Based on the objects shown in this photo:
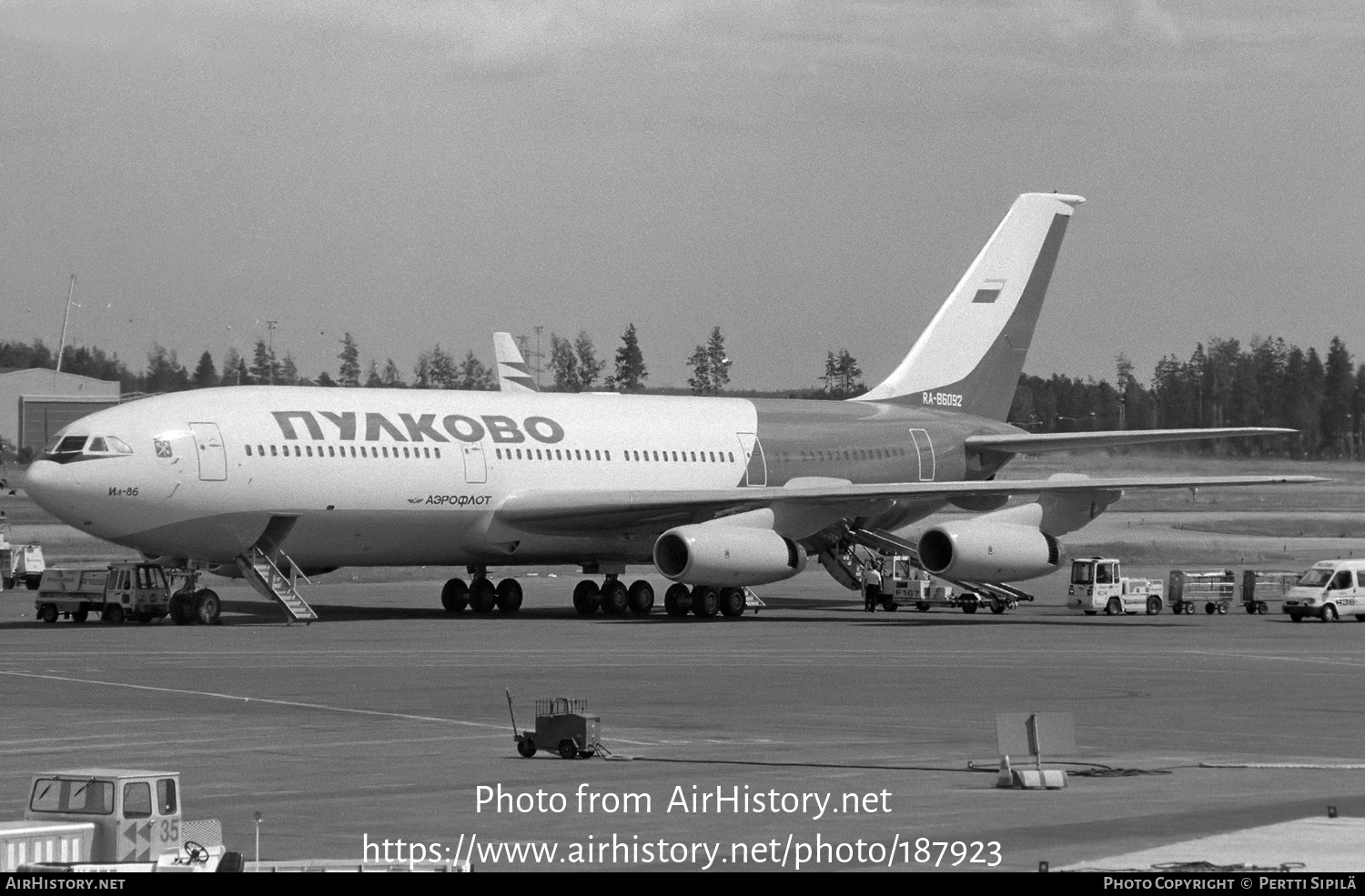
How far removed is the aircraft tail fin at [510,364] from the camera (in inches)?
2817

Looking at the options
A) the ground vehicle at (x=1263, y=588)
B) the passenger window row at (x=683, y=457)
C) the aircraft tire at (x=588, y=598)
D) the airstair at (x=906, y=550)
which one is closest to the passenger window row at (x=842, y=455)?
the passenger window row at (x=683, y=457)

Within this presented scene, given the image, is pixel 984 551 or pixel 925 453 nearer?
pixel 984 551

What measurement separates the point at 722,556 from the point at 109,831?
1251 inches

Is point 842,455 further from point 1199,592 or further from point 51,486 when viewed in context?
point 51,486

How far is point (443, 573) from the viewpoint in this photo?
69375 millimetres

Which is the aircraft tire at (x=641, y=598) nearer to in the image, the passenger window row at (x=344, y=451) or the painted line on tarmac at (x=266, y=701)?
the passenger window row at (x=344, y=451)

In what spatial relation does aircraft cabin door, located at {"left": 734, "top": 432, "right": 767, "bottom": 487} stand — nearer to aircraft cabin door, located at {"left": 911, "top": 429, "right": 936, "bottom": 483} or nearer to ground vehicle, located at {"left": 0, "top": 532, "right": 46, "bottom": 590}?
aircraft cabin door, located at {"left": 911, "top": 429, "right": 936, "bottom": 483}

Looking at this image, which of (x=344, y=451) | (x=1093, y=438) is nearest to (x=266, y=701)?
(x=344, y=451)

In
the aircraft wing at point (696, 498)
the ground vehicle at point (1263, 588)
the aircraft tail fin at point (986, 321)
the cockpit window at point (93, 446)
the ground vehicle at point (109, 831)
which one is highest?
the aircraft tail fin at point (986, 321)

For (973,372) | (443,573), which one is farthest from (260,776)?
(443,573)

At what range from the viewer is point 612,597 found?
158 feet

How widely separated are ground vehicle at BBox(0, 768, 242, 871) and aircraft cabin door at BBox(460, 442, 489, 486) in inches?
1238

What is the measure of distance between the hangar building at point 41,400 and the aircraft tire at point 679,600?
86.2 metres

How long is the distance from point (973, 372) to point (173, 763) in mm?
40111
